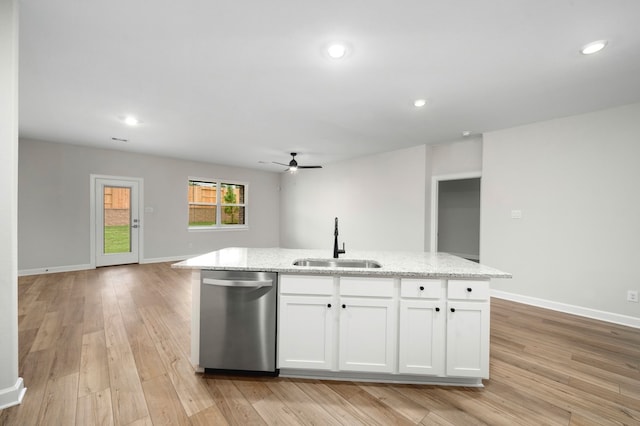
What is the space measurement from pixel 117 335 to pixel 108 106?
2.76 m

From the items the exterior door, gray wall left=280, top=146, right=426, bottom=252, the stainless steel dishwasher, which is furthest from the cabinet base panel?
the exterior door

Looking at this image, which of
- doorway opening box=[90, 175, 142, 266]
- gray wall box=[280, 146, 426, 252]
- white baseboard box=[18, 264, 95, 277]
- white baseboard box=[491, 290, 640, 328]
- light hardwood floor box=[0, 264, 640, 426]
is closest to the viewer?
light hardwood floor box=[0, 264, 640, 426]

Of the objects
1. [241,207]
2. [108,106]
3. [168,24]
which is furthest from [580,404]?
[241,207]

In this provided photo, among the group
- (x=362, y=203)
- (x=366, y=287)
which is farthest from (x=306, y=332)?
(x=362, y=203)

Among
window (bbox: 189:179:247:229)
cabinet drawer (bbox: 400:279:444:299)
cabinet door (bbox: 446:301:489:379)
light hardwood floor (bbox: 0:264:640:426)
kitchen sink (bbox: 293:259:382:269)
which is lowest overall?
light hardwood floor (bbox: 0:264:640:426)

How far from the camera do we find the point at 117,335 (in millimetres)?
2717

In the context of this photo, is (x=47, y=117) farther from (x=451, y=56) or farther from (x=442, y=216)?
(x=442, y=216)

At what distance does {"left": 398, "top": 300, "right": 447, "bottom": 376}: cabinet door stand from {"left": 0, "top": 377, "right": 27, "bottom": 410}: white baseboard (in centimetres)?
261

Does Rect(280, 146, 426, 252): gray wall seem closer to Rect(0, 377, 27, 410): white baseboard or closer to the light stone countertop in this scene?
the light stone countertop

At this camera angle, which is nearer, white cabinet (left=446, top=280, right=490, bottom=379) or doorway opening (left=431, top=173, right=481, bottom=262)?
white cabinet (left=446, top=280, right=490, bottom=379)

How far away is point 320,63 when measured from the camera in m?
2.32

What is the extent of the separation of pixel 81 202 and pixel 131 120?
2.97m

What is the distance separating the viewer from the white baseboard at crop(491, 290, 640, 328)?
3.11 metres

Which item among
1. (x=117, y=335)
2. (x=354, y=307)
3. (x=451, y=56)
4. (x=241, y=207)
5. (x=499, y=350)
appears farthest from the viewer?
(x=241, y=207)
